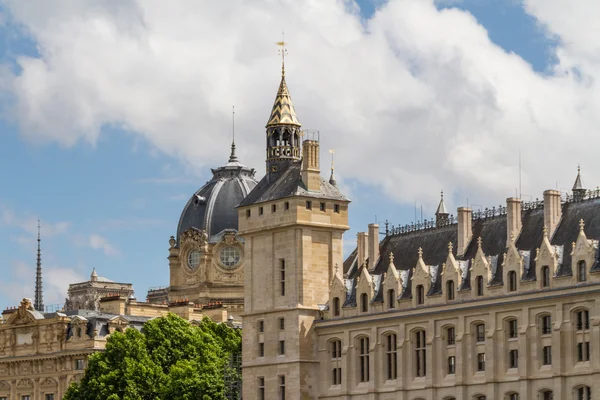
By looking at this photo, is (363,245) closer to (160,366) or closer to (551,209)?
(551,209)

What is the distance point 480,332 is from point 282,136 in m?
30.4

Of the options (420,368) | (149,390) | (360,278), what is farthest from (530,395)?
(149,390)

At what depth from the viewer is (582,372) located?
395 feet

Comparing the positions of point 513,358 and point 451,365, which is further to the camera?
point 451,365

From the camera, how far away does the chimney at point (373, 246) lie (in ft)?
477

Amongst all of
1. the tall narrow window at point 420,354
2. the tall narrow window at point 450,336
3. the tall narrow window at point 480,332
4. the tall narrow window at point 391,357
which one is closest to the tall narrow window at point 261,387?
the tall narrow window at point 391,357

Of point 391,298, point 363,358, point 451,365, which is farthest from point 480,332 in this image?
point 363,358

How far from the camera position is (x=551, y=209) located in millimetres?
129000

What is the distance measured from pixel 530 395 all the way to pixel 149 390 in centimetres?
4568

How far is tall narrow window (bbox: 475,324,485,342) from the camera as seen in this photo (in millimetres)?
128750

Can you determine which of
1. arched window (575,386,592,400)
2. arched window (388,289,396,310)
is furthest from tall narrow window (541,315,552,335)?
arched window (388,289,396,310)

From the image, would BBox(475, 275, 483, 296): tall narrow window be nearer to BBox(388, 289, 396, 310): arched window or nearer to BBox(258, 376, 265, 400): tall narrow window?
BBox(388, 289, 396, 310): arched window

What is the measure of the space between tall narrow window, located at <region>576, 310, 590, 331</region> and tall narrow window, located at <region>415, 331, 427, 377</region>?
15.3 metres

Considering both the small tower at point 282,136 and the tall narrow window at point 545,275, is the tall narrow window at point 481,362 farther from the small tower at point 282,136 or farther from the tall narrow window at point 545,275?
the small tower at point 282,136
